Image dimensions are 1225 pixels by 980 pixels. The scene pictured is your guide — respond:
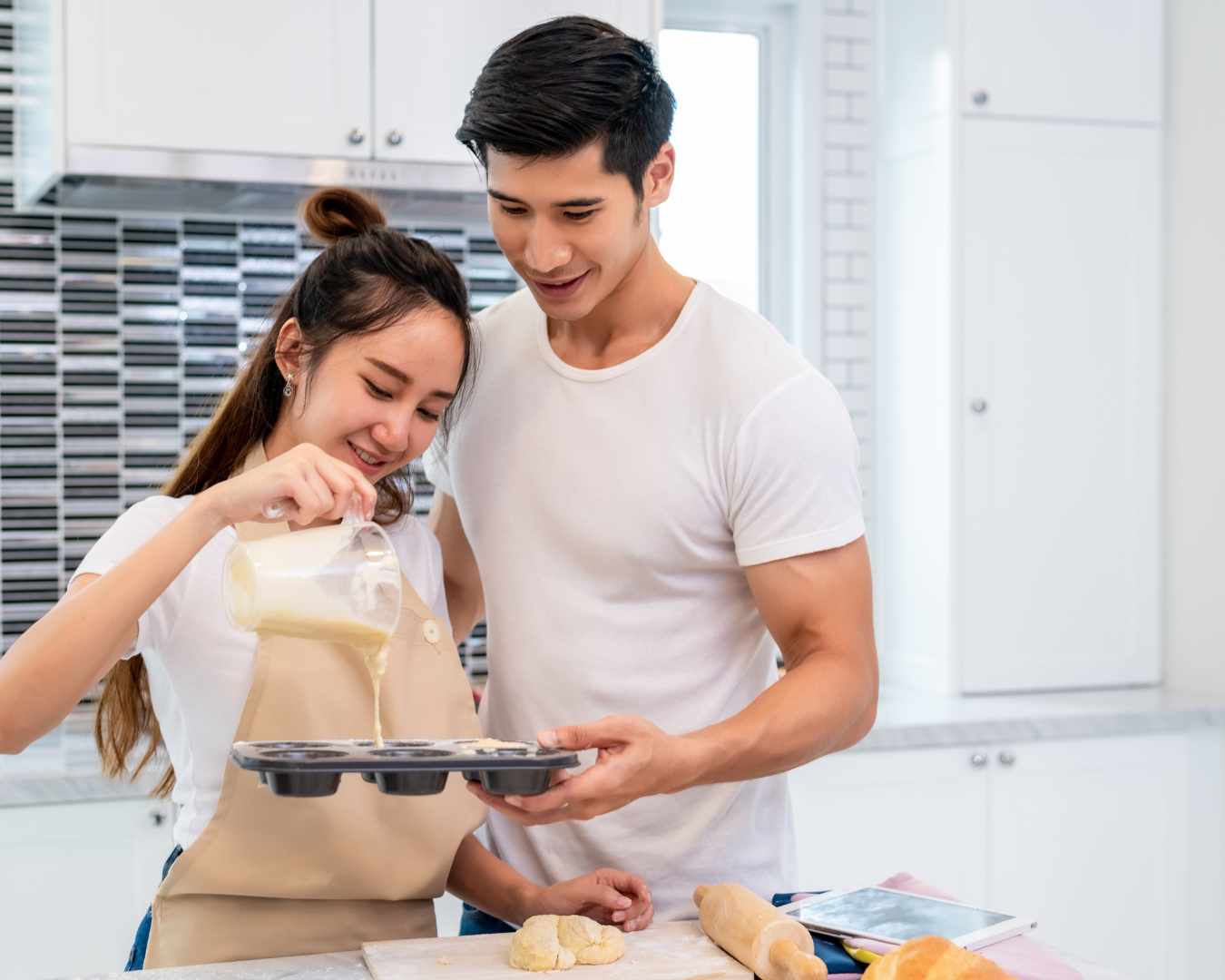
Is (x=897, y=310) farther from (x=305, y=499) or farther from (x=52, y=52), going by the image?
(x=305, y=499)

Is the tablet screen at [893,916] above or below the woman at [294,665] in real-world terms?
below

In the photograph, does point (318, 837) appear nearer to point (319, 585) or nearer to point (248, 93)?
point (319, 585)

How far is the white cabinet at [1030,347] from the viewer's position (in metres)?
3.47

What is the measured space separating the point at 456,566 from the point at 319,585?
0.74m

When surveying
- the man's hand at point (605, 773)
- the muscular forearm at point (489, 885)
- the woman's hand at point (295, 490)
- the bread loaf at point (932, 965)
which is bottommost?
the muscular forearm at point (489, 885)

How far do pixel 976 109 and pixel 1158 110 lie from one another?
0.51 meters

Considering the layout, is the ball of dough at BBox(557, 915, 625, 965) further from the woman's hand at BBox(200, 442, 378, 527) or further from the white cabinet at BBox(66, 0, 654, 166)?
the white cabinet at BBox(66, 0, 654, 166)

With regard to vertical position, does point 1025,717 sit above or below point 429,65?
below

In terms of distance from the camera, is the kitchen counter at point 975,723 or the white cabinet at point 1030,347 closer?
the kitchen counter at point 975,723

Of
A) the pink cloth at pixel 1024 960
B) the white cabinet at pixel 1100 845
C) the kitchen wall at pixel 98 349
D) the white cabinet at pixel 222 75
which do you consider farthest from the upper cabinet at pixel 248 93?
the pink cloth at pixel 1024 960

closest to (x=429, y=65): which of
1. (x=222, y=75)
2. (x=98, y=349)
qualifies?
(x=222, y=75)

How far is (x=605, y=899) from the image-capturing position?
1.55 metres

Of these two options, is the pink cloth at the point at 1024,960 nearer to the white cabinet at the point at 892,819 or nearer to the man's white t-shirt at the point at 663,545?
the man's white t-shirt at the point at 663,545

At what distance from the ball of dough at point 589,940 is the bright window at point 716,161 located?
253 cm
